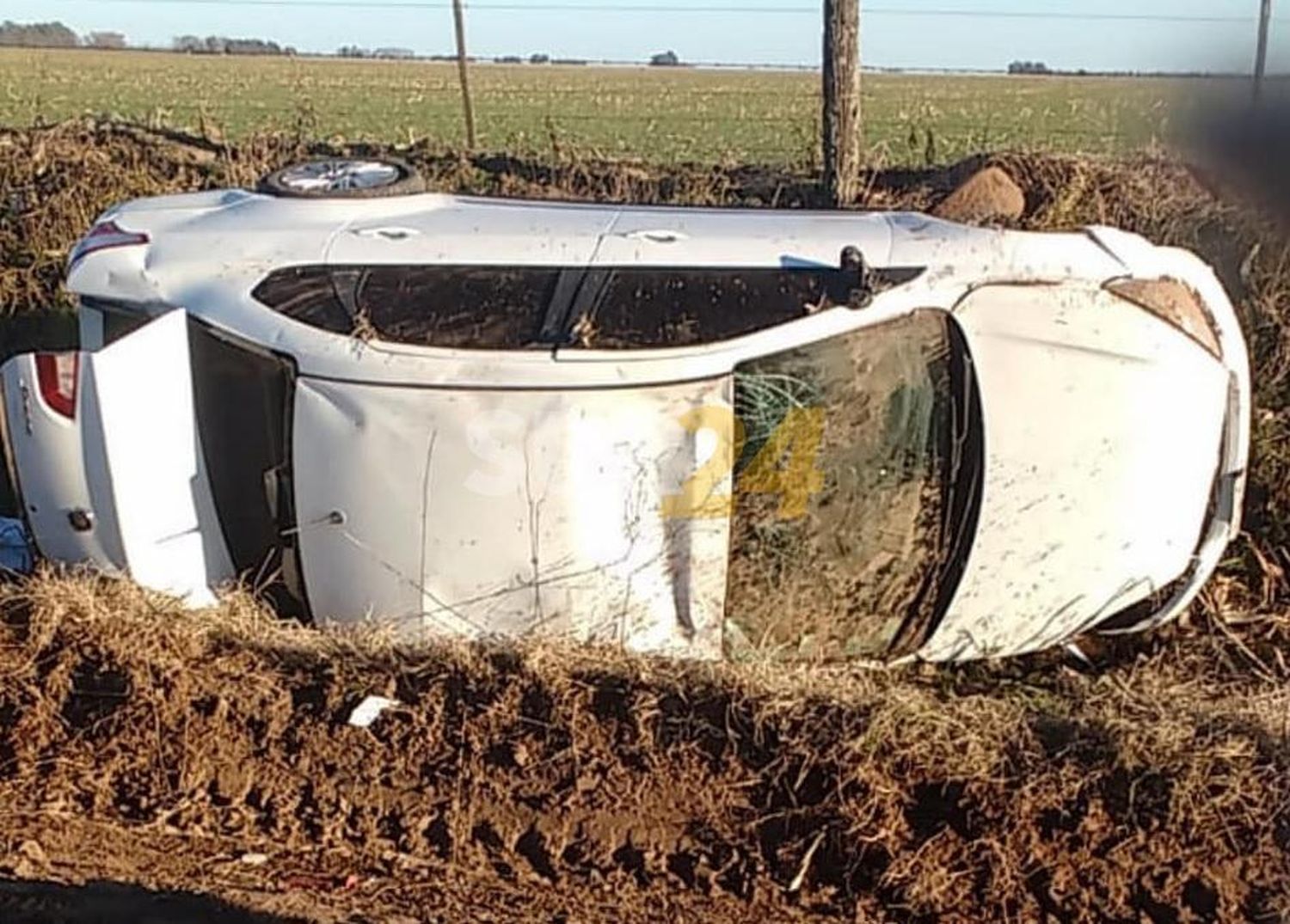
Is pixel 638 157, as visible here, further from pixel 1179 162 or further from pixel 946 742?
pixel 1179 162

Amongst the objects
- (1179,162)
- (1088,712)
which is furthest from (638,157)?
(1179,162)

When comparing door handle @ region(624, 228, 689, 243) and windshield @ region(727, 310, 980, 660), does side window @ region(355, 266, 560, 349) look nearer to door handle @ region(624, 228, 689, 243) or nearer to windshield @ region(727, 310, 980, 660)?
door handle @ region(624, 228, 689, 243)

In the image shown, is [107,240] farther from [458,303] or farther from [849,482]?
[849,482]

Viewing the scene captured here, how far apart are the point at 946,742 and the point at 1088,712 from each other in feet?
1.98

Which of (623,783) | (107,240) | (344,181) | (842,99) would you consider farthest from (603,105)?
(623,783)

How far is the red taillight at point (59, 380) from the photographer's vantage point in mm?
5039

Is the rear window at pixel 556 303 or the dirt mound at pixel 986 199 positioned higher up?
the rear window at pixel 556 303

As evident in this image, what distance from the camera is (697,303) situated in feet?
16.5

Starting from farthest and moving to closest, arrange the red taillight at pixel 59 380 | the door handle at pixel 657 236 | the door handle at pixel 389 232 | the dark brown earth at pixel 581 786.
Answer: the door handle at pixel 389 232
the door handle at pixel 657 236
the red taillight at pixel 59 380
the dark brown earth at pixel 581 786

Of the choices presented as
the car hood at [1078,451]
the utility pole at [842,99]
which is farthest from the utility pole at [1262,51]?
the utility pole at [842,99]

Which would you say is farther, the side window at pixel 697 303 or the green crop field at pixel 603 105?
the green crop field at pixel 603 105

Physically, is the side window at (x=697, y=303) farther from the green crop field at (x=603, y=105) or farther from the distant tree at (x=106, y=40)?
the distant tree at (x=106, y=40)

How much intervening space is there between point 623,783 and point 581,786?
11 cm

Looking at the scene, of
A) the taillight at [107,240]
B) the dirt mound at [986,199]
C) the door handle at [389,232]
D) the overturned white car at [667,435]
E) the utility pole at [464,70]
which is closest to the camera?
the overturned white car at [667,435]
